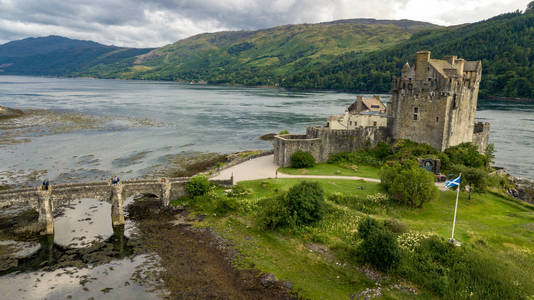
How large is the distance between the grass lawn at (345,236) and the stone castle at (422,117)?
11628 mm

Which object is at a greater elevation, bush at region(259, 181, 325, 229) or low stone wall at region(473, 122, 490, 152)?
low stone wall at region(473, 122, 490, 152)

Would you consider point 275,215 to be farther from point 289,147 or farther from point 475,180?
point 475,180

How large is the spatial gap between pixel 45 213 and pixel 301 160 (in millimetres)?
30340

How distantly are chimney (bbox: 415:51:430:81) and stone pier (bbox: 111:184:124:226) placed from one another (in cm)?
4060

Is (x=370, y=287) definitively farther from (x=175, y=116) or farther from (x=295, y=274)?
(x=175, y=116)

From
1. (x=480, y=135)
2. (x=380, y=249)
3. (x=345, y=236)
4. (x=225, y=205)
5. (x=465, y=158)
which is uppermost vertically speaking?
(x=480, y=135)

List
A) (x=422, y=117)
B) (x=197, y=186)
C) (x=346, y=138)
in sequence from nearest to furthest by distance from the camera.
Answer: (x=197, y=186)
(x=422, y=117)
(x=346, y=138)

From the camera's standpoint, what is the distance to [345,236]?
102 feet

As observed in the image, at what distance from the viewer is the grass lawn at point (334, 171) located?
156 ft

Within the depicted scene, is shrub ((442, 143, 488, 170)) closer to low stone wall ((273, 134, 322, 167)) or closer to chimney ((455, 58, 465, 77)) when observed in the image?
chimney ((455, 58, 465, 77))

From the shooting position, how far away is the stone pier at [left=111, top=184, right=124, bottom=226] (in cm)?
3622

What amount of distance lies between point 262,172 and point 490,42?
20092cm

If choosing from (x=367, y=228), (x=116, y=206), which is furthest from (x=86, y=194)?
(x=367, y=228)

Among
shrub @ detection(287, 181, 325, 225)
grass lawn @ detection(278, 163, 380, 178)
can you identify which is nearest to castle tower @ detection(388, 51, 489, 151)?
grass lawn @ detection(278, 163, 380, 178)
